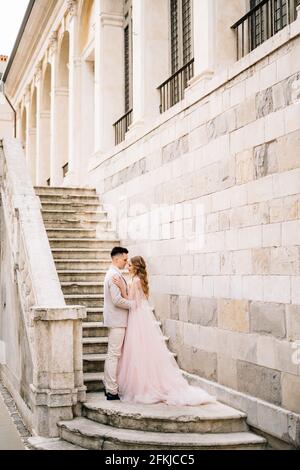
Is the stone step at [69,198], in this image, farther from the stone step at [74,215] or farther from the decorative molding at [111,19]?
the decorative molding at [111,19]

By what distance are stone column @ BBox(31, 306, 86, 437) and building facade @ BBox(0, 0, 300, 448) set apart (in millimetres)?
1882

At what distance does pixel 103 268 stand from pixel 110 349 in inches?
141

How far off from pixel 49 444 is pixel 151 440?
136 centimetres

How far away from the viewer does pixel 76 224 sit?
12.7 meters

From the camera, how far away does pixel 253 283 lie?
737 centimetres

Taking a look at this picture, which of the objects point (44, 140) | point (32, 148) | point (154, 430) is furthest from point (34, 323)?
point (32, 148)

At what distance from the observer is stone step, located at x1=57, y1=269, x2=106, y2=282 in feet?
35.7

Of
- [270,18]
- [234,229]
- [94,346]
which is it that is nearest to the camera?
[234,229]

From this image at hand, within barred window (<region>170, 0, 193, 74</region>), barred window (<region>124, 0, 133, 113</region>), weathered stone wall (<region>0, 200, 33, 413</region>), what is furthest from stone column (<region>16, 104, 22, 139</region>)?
weathered stone wall (<region>0, 200, 33, 413</region>)

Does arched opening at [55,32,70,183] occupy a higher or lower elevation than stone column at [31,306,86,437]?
higher

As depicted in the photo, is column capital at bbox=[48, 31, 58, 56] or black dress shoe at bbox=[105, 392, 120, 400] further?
column capital at bbox=[48, 31, 58, 56]

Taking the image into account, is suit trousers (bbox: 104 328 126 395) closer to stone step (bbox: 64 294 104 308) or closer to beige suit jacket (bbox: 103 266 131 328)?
beige suit jacket (bbox: 103 266 131 328)

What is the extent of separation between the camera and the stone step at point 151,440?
6.57 metres

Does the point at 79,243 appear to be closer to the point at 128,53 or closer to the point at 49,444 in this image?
the point at 49,444
